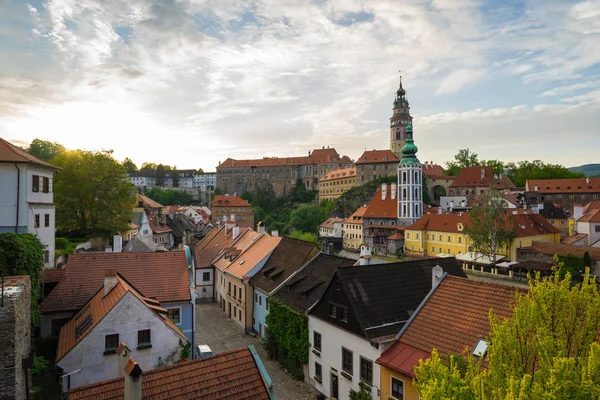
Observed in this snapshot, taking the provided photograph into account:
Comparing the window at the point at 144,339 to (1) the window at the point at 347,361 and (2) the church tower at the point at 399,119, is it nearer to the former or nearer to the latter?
(1) the window at the point at 347,361

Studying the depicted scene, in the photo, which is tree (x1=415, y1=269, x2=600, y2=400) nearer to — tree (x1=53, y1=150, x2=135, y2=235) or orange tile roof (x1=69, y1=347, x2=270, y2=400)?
orange tile roof (x1=69, y1=347, x2=270, y2=400)

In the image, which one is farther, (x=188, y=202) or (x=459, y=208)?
(x=188, y=202)

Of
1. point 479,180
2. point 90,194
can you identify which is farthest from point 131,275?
point 479,180

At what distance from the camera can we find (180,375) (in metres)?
8.13

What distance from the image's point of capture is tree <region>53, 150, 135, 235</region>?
31375 millimetres

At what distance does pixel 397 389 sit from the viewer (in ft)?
39.6

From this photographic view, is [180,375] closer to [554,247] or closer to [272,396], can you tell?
[272,396]

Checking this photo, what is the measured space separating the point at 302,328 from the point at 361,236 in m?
58.1

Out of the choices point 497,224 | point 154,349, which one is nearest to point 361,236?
point 497,224

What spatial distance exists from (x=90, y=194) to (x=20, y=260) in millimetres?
20044

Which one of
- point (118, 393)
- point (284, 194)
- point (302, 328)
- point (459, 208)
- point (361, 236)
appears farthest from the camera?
point (284, 194)

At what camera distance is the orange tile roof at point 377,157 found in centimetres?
10099

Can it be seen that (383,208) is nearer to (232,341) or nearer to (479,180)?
(479,180)

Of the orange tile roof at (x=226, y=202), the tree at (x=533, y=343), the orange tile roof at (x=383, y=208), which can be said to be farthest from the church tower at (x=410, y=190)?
the tree at (x=533, y=343)
